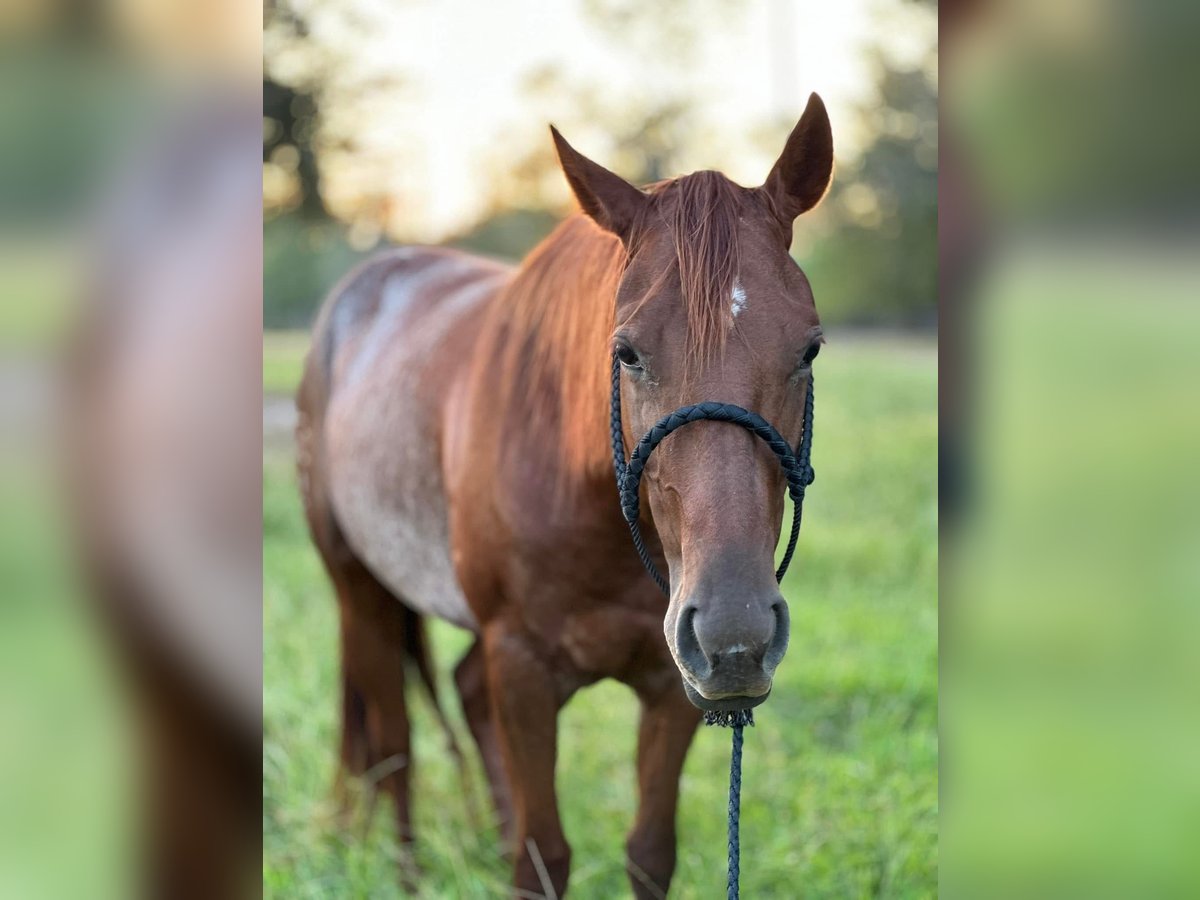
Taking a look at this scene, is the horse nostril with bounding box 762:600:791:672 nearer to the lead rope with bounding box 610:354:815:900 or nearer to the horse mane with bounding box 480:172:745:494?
the lead rope with bounding box 610:354:815:900

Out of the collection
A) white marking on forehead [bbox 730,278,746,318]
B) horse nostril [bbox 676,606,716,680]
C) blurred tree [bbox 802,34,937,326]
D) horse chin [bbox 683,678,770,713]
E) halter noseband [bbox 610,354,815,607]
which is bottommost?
horse chin [bbox 683,678,770,713]

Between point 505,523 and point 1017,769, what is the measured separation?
4.05 ft

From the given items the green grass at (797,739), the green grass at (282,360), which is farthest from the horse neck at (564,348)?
the green grass at (282,360)

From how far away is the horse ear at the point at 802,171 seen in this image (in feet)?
5.50

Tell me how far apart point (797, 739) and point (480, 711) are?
3.75 feet

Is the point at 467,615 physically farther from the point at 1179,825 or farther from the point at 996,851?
the point at 1179,825

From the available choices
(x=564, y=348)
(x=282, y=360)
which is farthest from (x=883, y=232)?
(x=564, y=348)

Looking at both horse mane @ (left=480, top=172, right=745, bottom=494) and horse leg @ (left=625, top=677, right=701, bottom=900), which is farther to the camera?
horse leg @ (left=625, top=677, right=701, bottom=900)

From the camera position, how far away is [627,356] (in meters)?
1.64

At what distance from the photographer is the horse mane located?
5.14 feet

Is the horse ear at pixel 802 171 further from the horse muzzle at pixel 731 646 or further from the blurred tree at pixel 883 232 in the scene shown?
the blurred tree at pixel 883 232

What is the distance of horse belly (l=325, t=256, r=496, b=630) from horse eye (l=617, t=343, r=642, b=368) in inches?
43.1

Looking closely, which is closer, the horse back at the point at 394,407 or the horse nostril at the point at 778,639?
the horse nostril at the point at 778,639

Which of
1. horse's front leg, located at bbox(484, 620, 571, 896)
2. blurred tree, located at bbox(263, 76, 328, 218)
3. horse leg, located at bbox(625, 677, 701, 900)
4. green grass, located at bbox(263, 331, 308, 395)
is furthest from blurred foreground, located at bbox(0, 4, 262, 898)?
green grass, located at bbox(263, 331, 308, 395)
